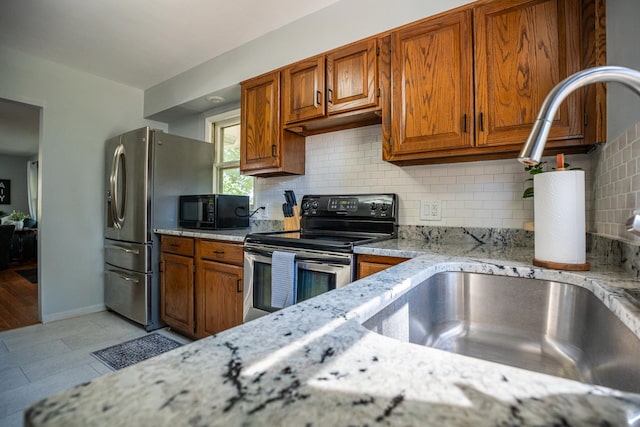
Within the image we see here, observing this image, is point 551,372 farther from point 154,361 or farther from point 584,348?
point 154,361

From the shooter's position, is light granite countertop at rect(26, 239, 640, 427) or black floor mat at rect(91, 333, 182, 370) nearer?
light granite countertop at rect(26, 239, 640, 427)

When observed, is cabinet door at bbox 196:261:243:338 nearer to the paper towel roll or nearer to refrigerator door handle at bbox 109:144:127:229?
refrigerator door handle at bbox 109:144:127:229

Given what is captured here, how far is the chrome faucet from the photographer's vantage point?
2.07 feet

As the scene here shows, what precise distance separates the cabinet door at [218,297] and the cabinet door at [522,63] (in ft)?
5.75

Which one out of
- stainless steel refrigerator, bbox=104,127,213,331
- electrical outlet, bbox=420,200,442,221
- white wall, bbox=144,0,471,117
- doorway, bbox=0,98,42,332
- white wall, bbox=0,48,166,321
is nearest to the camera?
white wall, bbox=144,0,471,117

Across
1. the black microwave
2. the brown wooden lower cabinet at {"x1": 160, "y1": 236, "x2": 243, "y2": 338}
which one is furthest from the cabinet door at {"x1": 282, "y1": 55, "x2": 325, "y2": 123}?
the brown wooden lower cabinet at {"x1": 160, "y1": 236, "x2": 243, "y2": 338}

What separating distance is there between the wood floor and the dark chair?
15.3 inches

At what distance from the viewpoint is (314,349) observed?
1.36 ft

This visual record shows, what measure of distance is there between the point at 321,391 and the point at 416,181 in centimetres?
199

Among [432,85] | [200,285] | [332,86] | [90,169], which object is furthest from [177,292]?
[432,85]

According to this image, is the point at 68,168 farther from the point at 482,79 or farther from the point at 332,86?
the point at 482,79

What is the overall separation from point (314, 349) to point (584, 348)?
32.7 inches

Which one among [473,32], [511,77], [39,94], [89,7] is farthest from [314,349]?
[39,94]

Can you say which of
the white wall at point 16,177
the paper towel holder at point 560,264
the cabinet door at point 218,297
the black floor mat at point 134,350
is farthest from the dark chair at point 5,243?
the paper towel holder at point 560,264
